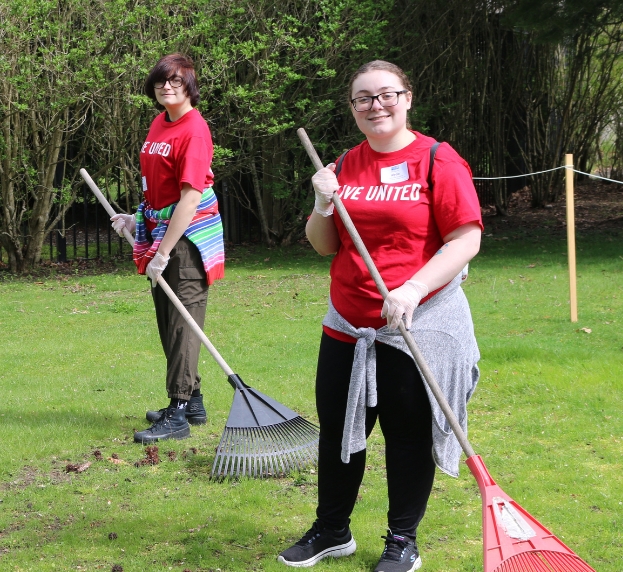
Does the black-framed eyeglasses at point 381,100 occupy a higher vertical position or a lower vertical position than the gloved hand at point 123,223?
higher

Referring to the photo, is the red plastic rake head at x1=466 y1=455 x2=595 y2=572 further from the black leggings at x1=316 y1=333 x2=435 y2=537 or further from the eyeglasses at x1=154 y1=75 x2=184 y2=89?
the eyeglasses at x1=154 y1=75 x2=184 y2=89

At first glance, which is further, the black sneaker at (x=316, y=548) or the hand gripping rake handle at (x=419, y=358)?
the black sneaker at (x=316, y=548)

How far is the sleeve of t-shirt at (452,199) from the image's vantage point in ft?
10.0

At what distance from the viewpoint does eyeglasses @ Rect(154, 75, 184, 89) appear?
4773 mm

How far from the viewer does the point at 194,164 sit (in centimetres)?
473

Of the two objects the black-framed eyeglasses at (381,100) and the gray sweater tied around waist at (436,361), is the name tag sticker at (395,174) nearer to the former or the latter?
the black-framed eyeglasses at (381,100)

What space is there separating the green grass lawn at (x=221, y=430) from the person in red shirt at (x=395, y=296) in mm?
537

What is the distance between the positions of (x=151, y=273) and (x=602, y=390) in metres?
3.15

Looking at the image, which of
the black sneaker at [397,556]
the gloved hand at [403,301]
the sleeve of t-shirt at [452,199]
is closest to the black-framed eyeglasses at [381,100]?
the sleeve of t-shirt at [452,199]

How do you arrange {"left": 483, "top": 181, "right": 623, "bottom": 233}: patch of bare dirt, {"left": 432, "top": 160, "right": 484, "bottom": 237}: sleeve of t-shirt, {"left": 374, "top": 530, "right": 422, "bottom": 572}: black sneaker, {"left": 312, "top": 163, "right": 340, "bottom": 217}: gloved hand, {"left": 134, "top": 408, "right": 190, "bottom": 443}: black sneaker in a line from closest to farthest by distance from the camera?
{"left": 432, "top": 160, "right": 484, "bottom": 237}: sleeve of t-shirt, {"left": 312, "top": 163, "right": 340, "bottom": 217}: gloved hand, {"left": 374, "top": 530, "right": 422, "bottom": 572}: black sneaker, {"left": 134, "top": 408, "right": 190, "bottom": 443}: black sneaker, {"left": 483, "top": 181, "right": 623, "bottom": 233}: patch of bare dirt

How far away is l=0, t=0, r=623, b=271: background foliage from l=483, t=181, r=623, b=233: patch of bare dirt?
911mm

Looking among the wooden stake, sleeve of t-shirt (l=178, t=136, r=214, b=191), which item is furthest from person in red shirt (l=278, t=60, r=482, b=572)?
the wooden stake

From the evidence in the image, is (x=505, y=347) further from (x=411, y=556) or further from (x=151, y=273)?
(x=411, y=556)

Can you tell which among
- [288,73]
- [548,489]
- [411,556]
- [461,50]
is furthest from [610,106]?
[411,556]
